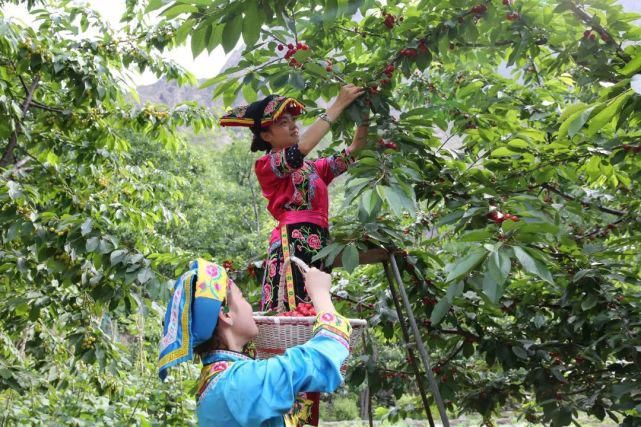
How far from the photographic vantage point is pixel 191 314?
139 cm

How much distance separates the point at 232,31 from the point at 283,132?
77cm

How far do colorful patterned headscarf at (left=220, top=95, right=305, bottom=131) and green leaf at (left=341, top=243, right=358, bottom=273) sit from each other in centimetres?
51

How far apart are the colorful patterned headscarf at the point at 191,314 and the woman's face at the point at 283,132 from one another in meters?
0.87

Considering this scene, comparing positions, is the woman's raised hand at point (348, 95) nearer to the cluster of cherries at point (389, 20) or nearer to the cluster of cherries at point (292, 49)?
the cluster of cherries at point (292, 49)

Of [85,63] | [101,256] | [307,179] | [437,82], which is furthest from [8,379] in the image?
[437,82]

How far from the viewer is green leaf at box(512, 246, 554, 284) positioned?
1.40 meters

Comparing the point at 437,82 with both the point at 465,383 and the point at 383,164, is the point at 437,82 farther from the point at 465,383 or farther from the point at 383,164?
the point at 383,164

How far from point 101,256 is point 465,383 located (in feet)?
5.92

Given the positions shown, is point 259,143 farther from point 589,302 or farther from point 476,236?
point 589,302

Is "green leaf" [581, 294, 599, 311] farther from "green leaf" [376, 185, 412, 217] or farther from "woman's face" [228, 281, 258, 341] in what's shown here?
"woman's face" [228, 281, 258, 341]

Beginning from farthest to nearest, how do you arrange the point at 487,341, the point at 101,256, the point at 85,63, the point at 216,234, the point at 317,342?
the point at 216,234 < the point at 85,63 < the point at 487,341 < the point at 101,256 < the point at 317,342

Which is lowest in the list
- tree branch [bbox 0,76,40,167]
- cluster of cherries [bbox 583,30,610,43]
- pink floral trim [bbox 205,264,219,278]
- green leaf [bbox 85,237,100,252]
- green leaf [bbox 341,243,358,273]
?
pink floral trim [bbox 205,264,219,278]

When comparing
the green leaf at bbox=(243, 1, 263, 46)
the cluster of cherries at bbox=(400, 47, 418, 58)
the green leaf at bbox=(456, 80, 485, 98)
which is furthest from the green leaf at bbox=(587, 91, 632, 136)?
the green leaf at bbox=(456, 80, 485, 98)

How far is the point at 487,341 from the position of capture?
2.76m
